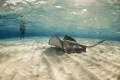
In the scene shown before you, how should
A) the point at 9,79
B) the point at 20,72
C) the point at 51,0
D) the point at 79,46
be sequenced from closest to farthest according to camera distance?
the point at 9,79 → the point at 20,72 → the point at 79,46 → the point at 51,0

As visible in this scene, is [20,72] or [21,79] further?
[20,72]

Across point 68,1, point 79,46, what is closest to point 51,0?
point 68,1

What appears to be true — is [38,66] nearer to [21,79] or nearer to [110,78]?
[21,79]

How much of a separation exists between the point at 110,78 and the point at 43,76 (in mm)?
1856

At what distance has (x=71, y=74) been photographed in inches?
97.9

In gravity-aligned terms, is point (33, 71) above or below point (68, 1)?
below

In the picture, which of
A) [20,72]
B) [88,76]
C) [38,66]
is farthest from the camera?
[38,66]

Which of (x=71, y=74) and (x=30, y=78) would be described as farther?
(x=71, y=74)

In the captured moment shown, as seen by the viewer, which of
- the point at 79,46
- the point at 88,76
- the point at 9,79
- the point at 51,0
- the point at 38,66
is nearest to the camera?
the point at 9,79

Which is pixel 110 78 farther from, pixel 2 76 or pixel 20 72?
pixel 2 76

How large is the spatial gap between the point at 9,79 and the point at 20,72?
38 centimetres

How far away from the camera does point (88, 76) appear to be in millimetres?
2355

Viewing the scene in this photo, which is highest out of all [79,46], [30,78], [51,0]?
[51,0]

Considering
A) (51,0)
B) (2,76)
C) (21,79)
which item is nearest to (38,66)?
(21,79)
